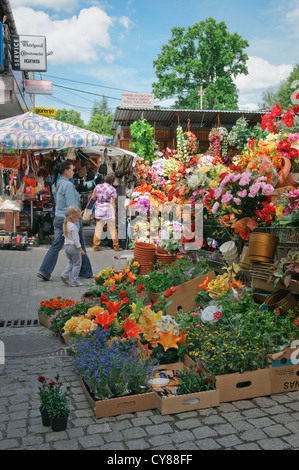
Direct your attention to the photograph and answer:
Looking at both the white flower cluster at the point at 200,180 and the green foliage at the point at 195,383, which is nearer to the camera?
the green foliage at the point at 195,383

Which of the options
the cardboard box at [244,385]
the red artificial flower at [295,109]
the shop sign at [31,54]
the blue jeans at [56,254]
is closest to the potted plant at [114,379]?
the cardboard box at [244,385]

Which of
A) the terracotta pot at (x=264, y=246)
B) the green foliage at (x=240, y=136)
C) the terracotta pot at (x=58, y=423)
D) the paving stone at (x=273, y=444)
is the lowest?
the paving stone at (x=273, y=444)

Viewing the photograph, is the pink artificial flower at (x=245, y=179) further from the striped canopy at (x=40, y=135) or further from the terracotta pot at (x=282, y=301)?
the striped canopy at (x=40, y=135)

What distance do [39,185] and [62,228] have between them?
5.04 m

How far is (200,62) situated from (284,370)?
1627 inches

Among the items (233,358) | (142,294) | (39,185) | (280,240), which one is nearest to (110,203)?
(39,185)

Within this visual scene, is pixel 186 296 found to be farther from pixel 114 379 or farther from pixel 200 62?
pixel 200 62

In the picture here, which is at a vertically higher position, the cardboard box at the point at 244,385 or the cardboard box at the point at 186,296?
the cardboard box at the point at 186,296

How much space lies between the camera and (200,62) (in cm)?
4156

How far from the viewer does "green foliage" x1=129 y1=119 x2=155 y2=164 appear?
533 inches

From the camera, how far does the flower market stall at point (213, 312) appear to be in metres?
3.57

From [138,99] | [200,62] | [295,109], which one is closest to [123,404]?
[295,109]

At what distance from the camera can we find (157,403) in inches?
137

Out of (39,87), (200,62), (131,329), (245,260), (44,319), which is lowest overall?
(44,319)
